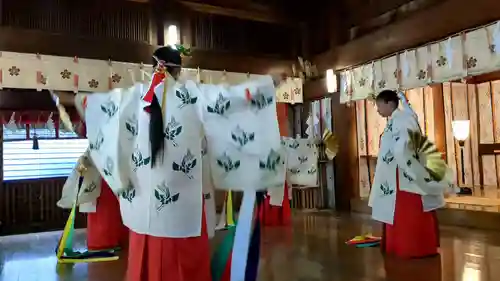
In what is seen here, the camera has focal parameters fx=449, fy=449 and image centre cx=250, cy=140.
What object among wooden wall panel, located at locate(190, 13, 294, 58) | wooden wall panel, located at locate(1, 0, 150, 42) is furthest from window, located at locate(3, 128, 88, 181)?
wooden wall panel, located at locate(190, 13, 294, 58)

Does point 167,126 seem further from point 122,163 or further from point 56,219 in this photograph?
point 56,219

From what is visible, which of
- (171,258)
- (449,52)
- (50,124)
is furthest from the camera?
(50,124)

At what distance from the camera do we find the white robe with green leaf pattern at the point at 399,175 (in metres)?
3.79

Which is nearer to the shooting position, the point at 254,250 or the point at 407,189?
the point at 254,250

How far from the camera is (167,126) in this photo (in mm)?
2201

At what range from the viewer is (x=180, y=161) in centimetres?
219

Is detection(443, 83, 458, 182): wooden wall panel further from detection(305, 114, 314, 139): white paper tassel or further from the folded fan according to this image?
the folded fan

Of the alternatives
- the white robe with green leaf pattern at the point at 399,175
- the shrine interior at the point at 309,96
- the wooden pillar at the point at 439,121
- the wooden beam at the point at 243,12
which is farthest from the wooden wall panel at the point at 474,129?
the white robe with green leaf pattern at the point at 399,175

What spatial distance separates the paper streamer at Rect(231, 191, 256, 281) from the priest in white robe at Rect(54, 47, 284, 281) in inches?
5.8

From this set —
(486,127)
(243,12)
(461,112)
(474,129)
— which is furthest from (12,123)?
(486,127)

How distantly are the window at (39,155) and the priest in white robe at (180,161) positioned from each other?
471cm

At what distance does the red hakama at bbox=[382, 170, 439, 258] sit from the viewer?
3850 millimetres

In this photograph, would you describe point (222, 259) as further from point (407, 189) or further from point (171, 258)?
point (407, 189)

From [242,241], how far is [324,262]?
1668 mm
